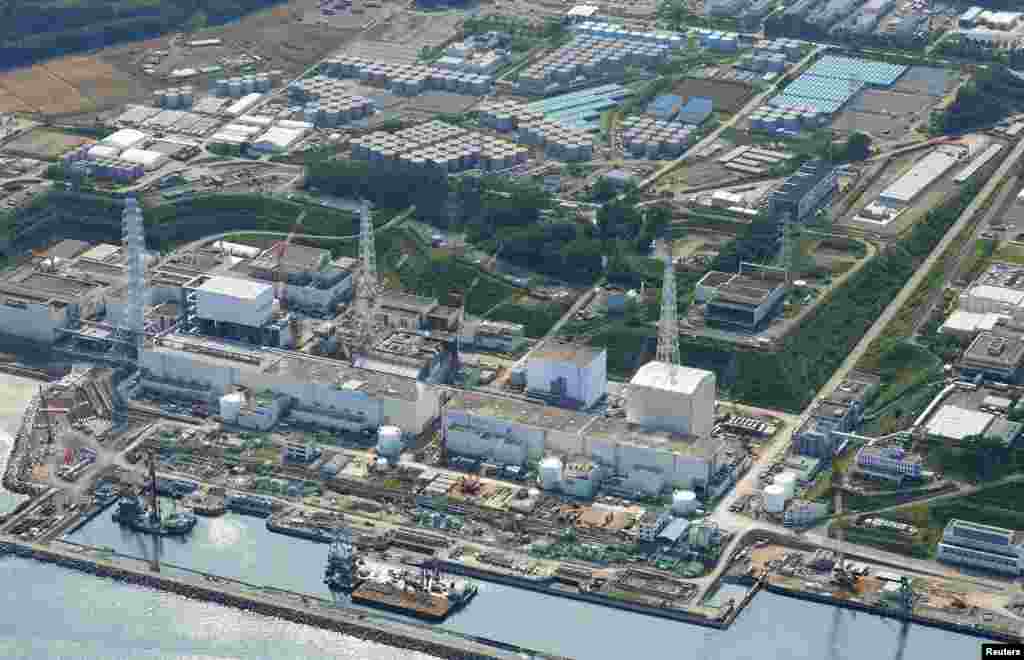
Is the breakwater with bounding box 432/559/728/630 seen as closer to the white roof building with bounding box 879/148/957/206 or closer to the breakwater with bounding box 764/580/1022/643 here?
the breakwater with bounding box 764/580/1022/643

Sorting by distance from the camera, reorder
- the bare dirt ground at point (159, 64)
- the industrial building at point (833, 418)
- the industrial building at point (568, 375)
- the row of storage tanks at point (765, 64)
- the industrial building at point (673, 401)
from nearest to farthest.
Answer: the industrial building at point (833, 418)
the industrial building at point (673, 401)
the industrial building at point (568, 375)
the bare dirt ground at point (159, 64)
the row of storage tanks at point (765, 64)

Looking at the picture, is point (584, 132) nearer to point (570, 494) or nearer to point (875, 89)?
point (875, 89)

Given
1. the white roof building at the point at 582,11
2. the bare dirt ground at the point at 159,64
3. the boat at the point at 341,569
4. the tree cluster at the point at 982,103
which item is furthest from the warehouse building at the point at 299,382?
the white roof building at the point at 582,11

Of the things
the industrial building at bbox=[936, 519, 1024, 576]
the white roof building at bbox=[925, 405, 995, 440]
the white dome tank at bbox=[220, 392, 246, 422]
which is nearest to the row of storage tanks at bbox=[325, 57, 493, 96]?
the white dome tank at bbox=[220, 392, 246, 422]

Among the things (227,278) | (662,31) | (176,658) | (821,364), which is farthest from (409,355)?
(662,31)

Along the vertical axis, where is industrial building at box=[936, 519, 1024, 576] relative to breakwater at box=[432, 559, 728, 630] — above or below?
above

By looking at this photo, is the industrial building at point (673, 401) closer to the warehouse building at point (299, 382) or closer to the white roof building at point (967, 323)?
the warehouse building at point (299, 382)
